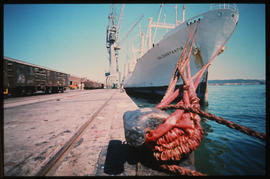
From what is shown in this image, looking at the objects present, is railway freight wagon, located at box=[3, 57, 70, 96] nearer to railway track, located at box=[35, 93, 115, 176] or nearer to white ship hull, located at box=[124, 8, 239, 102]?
railway track, located at box=[35, 93, 115, 176]

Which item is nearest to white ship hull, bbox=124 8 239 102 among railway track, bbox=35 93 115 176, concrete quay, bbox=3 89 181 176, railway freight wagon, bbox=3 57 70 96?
concrete quay, bbox=3 89 181 176

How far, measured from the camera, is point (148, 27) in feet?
67.0

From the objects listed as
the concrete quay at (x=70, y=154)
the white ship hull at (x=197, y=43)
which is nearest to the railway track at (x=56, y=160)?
the concrete quay at (x=70, y=154)

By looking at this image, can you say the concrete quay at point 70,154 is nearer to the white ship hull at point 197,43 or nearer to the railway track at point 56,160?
the railway track at point 56,160

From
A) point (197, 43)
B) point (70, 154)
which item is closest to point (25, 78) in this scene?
point (70, 154)

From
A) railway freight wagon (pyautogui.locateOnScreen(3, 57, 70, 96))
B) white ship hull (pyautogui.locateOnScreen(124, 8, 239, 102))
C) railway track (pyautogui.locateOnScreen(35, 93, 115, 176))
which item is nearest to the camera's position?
railway track (pyautogui.locateOnScreen(35, 93, 115, 176))

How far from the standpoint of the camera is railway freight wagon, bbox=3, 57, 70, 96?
10.6m

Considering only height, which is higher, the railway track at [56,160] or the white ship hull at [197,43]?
the white ship hull at [197,43]

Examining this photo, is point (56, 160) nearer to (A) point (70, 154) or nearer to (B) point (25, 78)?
(A) point (70, 154)

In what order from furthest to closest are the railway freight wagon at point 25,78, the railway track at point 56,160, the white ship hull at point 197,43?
the railway freight wagon at point 25,78, the white ship hull at point 197,43, the railway track at point 56,160

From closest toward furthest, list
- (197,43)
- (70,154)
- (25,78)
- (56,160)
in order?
(56,160)
(70,154)
(197,43)
(25,78)

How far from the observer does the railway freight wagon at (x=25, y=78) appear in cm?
1062

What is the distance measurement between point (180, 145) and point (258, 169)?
7.38ft

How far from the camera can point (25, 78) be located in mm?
12258
